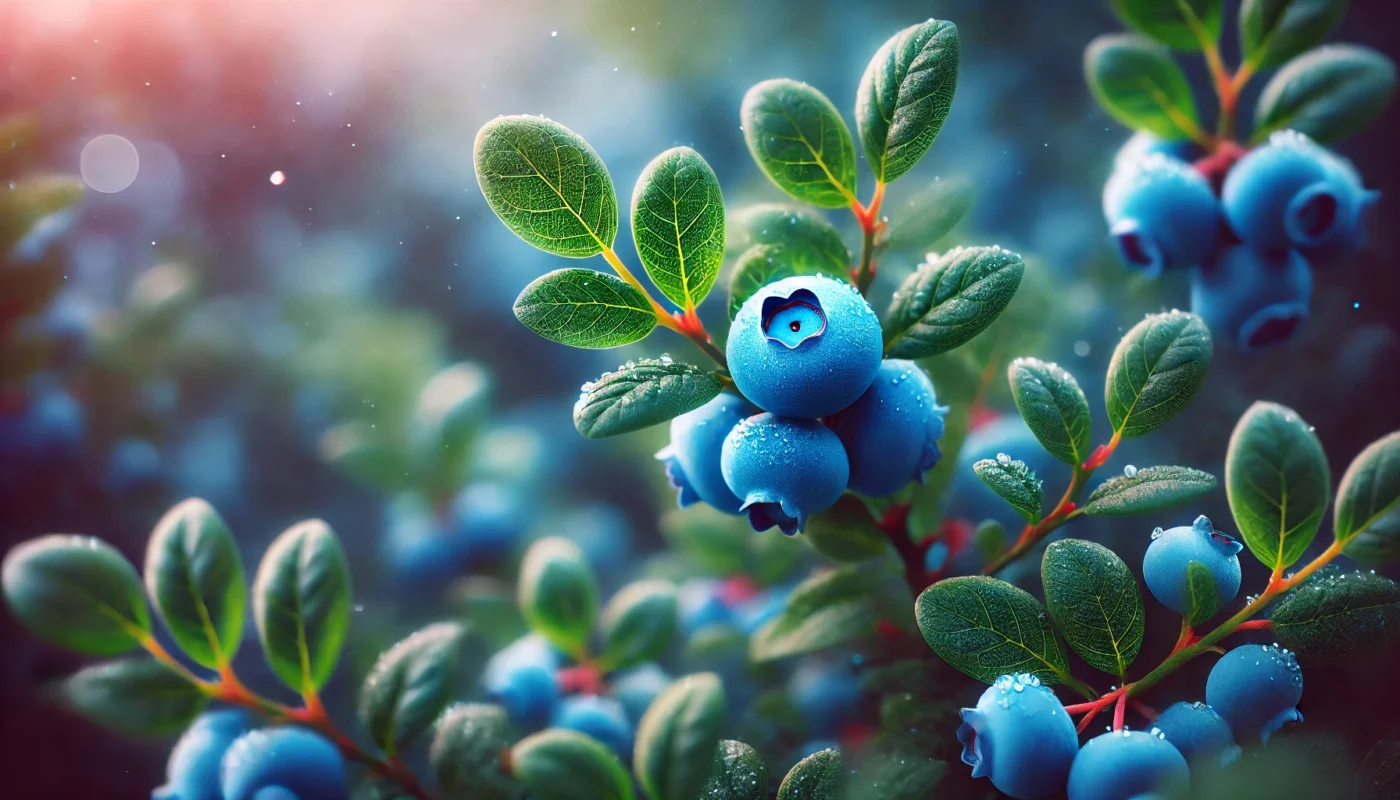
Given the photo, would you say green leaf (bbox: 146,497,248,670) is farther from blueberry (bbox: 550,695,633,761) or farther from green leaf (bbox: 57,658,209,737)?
blueberry (bbox: 550,695,633,761)

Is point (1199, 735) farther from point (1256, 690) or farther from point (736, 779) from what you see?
point (736, 779)

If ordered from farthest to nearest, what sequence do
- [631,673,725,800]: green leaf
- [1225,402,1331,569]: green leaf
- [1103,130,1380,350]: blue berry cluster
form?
[1103,130,1380,350]: blue berry cluster, [631,673,725,800]: green leaf, [1225,402,1331,569]: green leaf

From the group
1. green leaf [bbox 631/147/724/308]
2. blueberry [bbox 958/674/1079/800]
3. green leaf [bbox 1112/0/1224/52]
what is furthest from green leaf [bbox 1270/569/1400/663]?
green leaf [bbox 1112/0/1224/52]

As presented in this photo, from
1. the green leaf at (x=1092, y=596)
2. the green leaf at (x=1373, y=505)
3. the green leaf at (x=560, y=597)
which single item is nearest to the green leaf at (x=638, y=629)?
the green leaf at (x=560, y=597)

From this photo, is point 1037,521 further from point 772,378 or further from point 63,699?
point 63,699

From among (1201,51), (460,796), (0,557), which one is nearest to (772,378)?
(460,796)

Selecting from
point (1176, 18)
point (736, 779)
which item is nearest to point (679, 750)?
point (736, 779)
